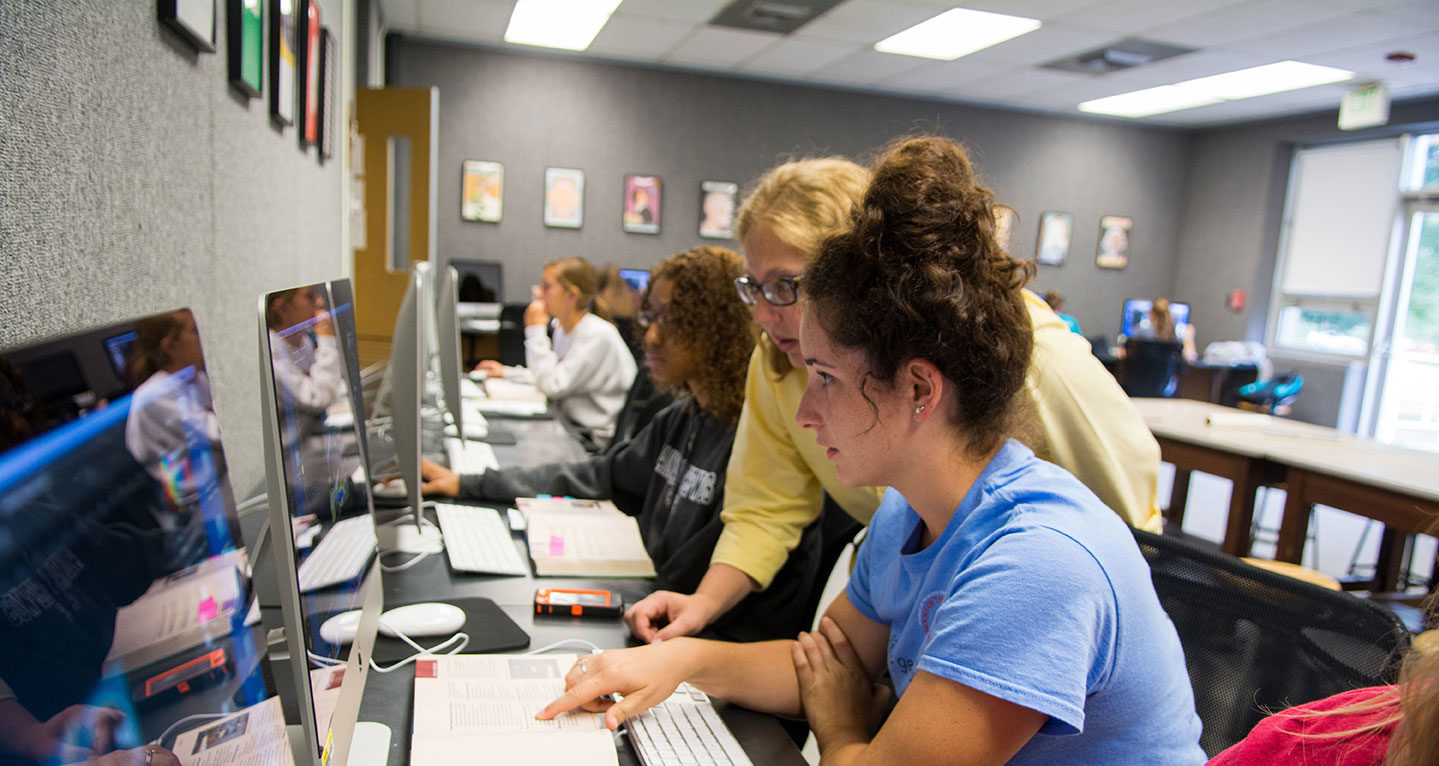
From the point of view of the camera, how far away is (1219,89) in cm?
681

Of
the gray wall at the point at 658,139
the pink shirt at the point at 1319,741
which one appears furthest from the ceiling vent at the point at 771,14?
the pink shirt at the point at 1319,741

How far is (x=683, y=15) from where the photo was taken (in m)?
5.59

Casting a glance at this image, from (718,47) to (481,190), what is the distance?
2161mm

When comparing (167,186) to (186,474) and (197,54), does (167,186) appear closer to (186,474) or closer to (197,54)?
(197,54)

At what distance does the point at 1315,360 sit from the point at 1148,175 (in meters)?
2.32

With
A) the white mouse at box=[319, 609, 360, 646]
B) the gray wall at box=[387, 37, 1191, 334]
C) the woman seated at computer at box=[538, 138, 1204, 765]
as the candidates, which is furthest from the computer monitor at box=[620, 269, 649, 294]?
the white mouse at box=[319, 609, 360, 646]

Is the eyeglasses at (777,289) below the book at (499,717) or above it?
above

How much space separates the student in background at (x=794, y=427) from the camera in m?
1.35

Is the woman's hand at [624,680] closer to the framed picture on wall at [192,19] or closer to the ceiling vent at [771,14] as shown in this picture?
the framed picture on wall at [192,19]

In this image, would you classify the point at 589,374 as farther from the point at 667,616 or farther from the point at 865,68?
the point at 865,68

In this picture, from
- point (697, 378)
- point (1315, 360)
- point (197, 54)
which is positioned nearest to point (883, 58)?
point (1315, 360)

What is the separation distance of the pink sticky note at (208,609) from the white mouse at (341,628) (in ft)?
0.61

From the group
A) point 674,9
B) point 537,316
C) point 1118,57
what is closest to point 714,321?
point 537,316

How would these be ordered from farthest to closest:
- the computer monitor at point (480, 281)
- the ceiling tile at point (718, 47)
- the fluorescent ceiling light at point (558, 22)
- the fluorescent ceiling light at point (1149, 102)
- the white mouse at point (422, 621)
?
the fluorescent ceiling light at point (1149, 102) → the computer monitor at point (480, 281) → the ceiling tile at point (718, 47) → the fluorescent ceiling light at point (558, 22) → the white mouse at point (422, 621)
